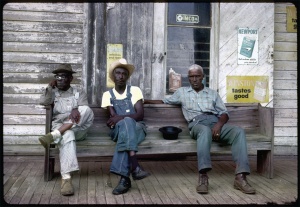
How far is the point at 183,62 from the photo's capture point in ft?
17.7

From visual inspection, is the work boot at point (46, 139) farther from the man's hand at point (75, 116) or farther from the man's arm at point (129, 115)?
the man's arm at point (129, 115)

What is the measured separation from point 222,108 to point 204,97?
0.81ft

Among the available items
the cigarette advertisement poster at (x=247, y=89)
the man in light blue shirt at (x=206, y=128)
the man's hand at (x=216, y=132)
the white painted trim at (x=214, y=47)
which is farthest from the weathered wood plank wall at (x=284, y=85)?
the man's hand at (x=216, y=132)

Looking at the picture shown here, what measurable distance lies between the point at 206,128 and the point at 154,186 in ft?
A: 2.73

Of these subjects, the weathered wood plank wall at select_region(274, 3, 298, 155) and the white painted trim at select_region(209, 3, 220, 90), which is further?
the weathered wood plank wall at select_region(274, 3, 298, 155)

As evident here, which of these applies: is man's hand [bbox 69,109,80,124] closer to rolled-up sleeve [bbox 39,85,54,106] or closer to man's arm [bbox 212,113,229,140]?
rolled-up sleeve [bbox 39,85,54,106]

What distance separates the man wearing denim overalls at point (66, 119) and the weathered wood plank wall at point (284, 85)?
10.6 feet

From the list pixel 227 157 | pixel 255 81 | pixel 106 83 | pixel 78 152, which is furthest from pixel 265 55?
pixel 78 152

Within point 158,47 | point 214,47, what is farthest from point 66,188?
point 214,47

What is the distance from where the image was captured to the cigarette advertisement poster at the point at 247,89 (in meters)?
5.38

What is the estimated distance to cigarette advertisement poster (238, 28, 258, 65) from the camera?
536 centimetres

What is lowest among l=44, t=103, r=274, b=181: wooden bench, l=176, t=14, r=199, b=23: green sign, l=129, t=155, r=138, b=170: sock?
l=129, t=155, r=138, b=170: sock

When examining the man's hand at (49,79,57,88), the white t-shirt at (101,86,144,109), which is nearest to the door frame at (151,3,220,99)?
the white t-shirt at (101,86,144,109)

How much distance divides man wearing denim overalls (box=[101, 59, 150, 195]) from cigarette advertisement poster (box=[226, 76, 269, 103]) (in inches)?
74.9
